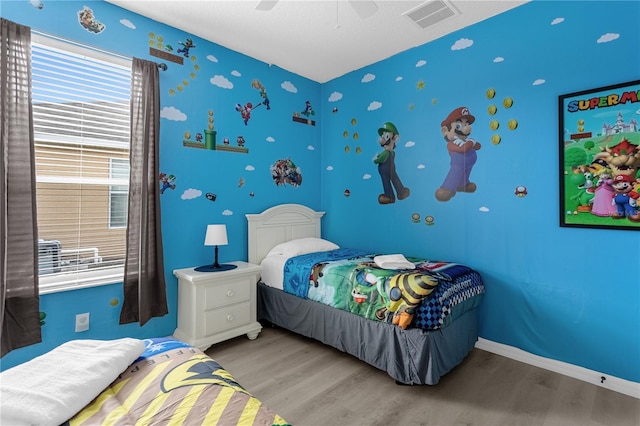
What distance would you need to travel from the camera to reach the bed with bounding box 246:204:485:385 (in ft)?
7.07

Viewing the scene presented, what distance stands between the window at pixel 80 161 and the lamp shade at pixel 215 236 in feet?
2.09

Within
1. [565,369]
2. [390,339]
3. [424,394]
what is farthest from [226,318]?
[565,369]

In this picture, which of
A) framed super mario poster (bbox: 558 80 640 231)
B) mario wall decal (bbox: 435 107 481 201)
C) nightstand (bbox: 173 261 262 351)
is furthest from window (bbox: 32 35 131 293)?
framed super mario poster (bbox: 558 80 640 231)

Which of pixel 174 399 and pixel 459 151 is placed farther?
pixel 459 151

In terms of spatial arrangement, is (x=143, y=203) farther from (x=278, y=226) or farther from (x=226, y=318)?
(x=278, y=226)

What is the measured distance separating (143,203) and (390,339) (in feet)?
6.88

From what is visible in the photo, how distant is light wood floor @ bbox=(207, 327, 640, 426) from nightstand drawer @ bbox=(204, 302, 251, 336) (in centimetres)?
20

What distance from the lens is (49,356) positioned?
1.10m

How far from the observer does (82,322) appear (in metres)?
2.43

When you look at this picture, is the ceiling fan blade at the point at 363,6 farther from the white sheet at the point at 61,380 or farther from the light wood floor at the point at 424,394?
the light wood floor at the point at 424,394

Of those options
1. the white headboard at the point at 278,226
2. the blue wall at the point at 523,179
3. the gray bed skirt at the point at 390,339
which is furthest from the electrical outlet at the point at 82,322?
the blue wall at the point at 523,179

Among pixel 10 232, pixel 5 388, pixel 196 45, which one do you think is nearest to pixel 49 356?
pixel 5 388

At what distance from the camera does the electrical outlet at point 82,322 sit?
2.41 metres

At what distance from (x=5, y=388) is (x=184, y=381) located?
0.44 metres
